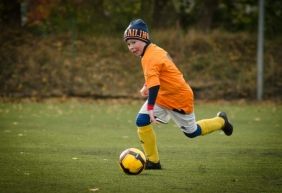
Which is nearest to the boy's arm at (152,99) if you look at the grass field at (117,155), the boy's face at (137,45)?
the boy's face at (137,45)

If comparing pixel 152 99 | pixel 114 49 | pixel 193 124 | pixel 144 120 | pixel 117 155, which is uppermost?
pixel 152 99

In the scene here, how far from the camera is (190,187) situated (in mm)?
7648

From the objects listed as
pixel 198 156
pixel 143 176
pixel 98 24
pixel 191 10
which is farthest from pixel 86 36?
pixel 143 176

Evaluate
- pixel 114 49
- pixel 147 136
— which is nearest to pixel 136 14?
pixel 114 49

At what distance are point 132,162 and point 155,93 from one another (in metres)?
0.87

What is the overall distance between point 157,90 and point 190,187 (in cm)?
158

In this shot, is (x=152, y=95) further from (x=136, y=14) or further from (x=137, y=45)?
(x=136, y=14)

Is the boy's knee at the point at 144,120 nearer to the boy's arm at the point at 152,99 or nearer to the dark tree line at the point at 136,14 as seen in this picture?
the boy's arm at the point at 152,99

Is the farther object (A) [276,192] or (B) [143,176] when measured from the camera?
(B) [143,176]

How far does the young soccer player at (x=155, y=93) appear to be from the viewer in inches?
350

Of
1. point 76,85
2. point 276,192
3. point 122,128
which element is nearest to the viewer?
point 276,192

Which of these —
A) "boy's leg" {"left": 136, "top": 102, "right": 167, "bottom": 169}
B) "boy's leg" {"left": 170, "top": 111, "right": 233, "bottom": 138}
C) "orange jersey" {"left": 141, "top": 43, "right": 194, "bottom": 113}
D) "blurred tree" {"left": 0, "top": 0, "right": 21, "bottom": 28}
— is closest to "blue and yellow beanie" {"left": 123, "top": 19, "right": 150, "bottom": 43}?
"orange jersey" {"left": 141, "top": 43, "right": 194, "bottom": 113}

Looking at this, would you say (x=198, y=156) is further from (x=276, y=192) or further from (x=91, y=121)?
(x=91, y=121)

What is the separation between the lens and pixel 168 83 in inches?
364
